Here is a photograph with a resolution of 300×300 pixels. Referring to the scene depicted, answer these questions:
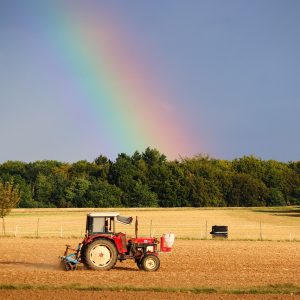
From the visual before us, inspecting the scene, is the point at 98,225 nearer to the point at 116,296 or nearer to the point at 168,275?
the point at 168,275

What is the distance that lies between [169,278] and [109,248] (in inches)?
103

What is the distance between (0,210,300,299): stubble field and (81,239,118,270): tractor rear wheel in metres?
0.36

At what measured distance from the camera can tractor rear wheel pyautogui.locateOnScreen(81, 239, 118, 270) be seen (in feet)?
65.3

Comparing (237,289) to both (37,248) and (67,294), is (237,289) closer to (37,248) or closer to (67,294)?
(67,294)

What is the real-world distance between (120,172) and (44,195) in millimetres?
16617

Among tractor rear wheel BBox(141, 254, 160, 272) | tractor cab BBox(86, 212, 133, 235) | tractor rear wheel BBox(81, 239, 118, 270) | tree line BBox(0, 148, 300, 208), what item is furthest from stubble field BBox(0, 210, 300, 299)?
tree line BBox(0, 148, 300, 208)

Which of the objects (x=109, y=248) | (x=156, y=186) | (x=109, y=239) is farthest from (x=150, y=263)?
(x=156, y=186)

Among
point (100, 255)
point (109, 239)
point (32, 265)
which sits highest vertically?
point (109, 239)

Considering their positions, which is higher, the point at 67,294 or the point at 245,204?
the point at 245,204

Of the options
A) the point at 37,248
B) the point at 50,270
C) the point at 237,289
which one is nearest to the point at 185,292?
the point at 237,289

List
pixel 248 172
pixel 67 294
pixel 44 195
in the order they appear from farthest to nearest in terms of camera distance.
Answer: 1. pixel 248 172
2. pixel 44 195
3. pixel 67 294

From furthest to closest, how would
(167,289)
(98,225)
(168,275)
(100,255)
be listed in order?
(98,225)
(100,255)
(168,275)
(167,289)

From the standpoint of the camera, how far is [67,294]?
50.1ft

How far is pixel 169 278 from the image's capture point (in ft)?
61.3
